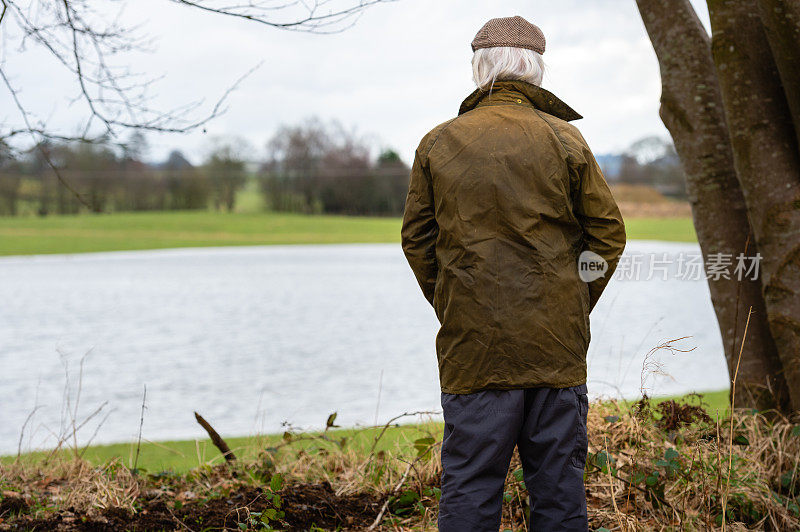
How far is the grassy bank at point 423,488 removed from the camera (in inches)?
119

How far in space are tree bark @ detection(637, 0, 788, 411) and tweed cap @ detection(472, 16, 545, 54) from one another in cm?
217

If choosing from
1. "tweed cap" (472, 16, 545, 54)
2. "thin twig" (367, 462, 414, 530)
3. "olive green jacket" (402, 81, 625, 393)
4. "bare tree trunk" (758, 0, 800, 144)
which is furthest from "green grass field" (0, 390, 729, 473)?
"tweed cap" (472, 16, 545, 54)

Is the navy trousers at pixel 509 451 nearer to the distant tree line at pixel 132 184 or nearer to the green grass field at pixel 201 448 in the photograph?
the green grass field at pixel 201 448

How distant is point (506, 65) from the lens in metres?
2.33

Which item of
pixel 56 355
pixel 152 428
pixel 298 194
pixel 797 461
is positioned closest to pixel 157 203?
pixel 298 194

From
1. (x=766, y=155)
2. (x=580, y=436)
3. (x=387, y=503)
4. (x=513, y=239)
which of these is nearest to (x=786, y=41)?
(x=766, y=155)

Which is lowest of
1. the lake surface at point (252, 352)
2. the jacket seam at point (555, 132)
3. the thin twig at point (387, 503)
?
the lake surface at point (252, 352)

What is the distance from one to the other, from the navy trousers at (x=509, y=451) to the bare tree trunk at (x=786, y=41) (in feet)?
6.61

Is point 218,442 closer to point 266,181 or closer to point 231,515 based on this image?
point 231,515

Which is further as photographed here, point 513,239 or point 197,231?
point 197,231

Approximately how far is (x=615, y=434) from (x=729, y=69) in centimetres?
189

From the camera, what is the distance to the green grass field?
14.7ft

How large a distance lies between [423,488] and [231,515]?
Result: 0.87 m

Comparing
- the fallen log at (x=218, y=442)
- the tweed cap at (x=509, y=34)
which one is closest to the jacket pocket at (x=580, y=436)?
the tweed cap at (x=509, y=34)
